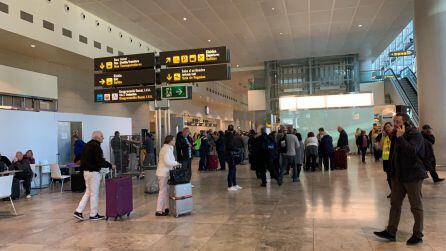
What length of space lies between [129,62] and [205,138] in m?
6.76

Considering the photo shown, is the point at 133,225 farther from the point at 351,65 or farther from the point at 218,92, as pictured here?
the point at 218,92

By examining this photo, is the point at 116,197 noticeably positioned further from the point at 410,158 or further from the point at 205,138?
the point at 205,138

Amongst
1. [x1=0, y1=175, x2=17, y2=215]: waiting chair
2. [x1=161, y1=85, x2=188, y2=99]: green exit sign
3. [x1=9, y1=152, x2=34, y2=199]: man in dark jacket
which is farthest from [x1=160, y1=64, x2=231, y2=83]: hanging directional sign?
[x1=9, y1=152, x2=34, y2=199]: man in dark jacket

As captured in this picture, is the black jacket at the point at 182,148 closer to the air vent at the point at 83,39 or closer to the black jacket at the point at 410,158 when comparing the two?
the air vent at the point at 83,39

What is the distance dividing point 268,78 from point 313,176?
42.5 feet

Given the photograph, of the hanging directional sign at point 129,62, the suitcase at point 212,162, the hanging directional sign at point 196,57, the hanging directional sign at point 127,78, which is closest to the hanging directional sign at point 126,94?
the hanging directional sign at point 127,78

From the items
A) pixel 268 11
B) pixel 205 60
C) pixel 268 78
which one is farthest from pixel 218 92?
pixel 205 60

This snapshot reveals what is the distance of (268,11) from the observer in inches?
551

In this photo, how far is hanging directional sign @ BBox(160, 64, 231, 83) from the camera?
9.12 metres

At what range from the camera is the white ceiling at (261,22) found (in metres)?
13.2

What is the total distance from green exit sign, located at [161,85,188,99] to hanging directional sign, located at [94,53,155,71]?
0.69 meters

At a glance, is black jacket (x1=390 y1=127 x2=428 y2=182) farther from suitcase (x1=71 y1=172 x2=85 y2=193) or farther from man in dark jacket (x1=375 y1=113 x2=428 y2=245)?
suitcase (x1=71 y1=172 x2=85 y2=193)

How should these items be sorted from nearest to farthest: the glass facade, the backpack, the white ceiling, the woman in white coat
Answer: the woman in white coat < the backpack < the white ceiling < the glass facade

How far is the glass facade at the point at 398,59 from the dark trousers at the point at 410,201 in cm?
1945
